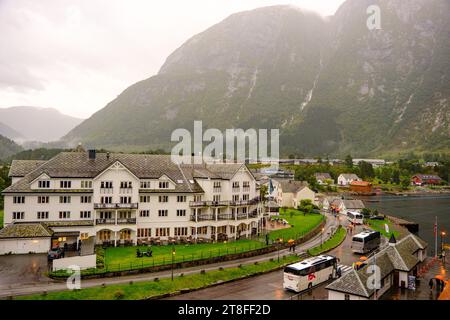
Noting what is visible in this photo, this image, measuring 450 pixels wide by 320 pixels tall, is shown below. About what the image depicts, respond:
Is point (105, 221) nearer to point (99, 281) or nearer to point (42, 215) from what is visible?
point (42, 215)

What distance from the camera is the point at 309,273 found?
1524 inches

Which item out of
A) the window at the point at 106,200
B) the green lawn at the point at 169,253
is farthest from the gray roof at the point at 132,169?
the green lawn at the point at 169,253

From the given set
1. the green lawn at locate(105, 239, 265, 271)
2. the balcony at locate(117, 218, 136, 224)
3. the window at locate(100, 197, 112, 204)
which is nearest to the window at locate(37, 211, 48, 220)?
the window at locate(100, 197, 112, 204)

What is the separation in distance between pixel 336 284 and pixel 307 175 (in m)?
136

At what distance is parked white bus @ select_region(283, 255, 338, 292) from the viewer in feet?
122

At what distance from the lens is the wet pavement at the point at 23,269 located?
1462 inches

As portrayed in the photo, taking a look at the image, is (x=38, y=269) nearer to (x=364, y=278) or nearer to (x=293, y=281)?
(x=293, y=281)

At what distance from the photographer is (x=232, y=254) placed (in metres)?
49.2

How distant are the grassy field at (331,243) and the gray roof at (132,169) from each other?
17.1 metres


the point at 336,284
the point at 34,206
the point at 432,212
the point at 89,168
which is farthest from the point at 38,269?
the point at 432,212

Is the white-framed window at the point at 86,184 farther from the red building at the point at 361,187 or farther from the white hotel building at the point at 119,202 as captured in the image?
the red building at the point at 361,187

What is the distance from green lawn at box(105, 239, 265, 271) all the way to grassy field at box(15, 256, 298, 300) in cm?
485

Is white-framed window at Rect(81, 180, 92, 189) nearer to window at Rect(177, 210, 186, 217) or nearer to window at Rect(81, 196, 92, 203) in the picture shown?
window at Rect(81, 196, 92, 203)

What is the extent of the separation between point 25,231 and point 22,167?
489 inches
